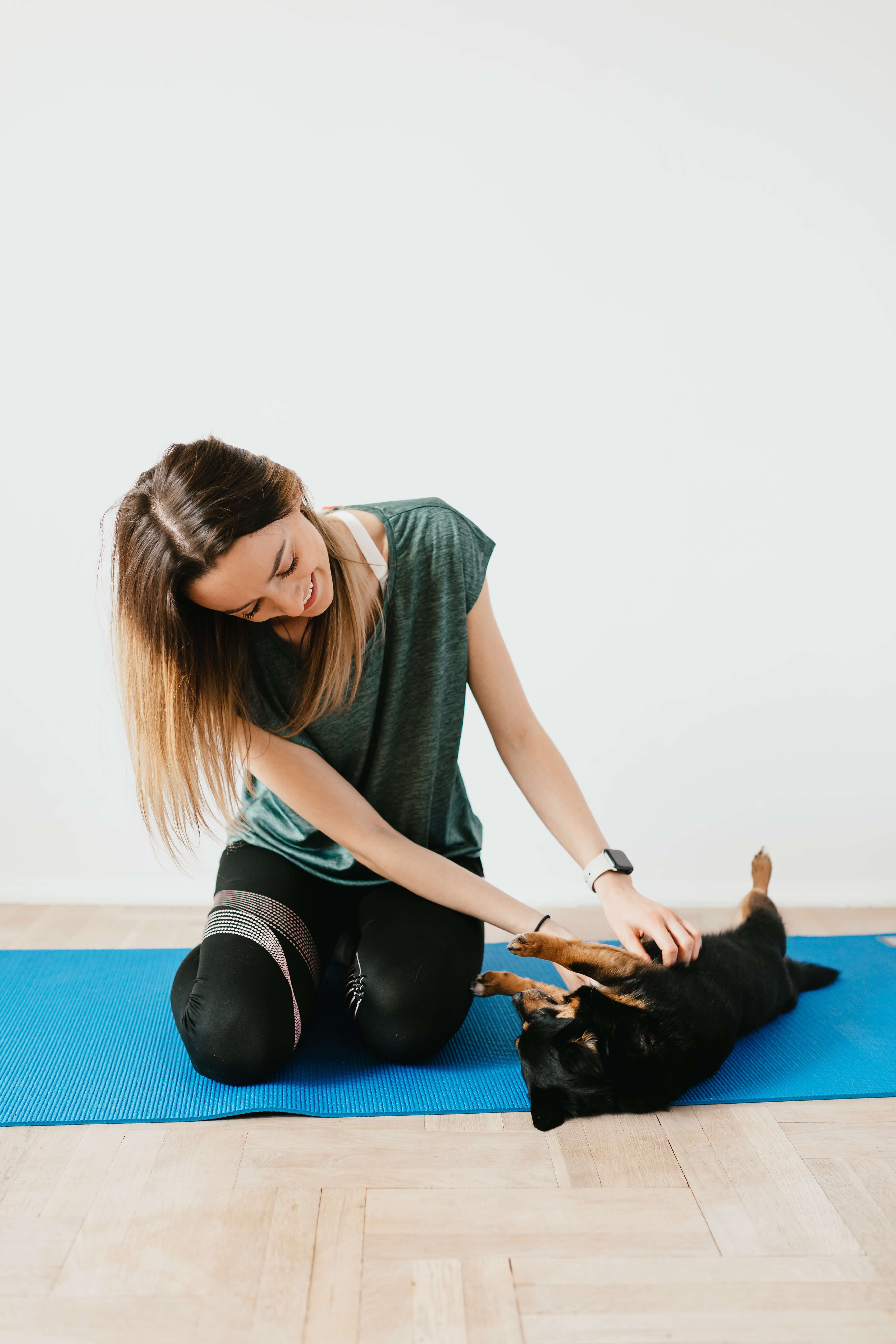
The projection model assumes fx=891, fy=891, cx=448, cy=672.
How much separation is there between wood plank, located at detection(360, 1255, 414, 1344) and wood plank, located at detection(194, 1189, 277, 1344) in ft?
0.41

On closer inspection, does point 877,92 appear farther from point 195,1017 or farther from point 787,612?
point 195,1017

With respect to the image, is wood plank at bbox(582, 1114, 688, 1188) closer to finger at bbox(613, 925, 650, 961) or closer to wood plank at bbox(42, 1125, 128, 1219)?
finger at bbox(613, 925, 650, 961)

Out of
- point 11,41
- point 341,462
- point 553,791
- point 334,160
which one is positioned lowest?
point 553,791

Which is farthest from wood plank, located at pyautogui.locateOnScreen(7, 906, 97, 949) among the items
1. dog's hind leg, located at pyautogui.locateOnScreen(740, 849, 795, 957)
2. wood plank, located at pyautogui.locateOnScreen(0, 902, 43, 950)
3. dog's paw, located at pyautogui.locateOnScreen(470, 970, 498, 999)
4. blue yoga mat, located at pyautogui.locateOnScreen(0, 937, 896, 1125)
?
dog's hind leg, located at pyautogui.locateOnScreen(740, 849, 795, 957)

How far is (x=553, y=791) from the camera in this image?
159 centimetres

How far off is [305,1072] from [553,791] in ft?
2.06

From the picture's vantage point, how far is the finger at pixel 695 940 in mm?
1400

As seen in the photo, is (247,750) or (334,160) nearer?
(247,750)

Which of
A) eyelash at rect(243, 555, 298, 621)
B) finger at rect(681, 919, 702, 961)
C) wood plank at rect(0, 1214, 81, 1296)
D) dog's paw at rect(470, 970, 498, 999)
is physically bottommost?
wood plank at rect(0, 1214, 81, 1296)

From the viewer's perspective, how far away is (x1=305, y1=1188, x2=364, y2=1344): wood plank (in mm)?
961

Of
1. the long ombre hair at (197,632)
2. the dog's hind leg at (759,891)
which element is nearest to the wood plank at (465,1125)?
the long ombre hair at (197,632)

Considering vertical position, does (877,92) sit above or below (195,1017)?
above

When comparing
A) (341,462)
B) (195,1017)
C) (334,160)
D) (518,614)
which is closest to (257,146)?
(334,160)

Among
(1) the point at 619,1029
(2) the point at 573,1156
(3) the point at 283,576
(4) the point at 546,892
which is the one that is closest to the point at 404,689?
(3) the point at 283,576
